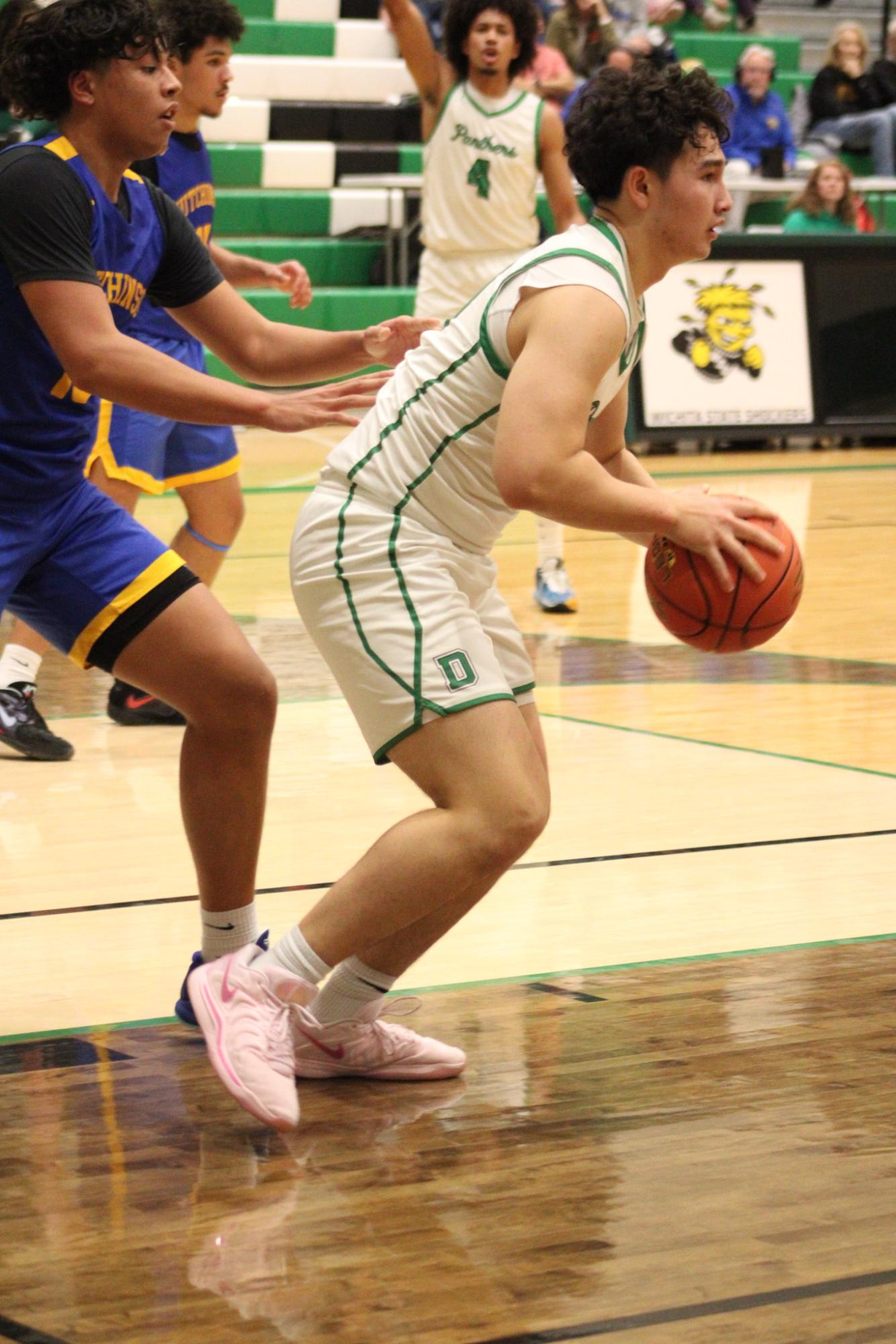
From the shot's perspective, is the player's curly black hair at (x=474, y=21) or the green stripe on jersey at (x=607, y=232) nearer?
the green stripe on jersey at (x=607, y=232)

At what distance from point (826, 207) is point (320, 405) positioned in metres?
10.8

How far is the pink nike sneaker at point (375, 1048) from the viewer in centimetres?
290

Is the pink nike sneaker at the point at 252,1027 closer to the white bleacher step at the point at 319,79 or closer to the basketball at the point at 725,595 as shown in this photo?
the basketball at the point at 725,595

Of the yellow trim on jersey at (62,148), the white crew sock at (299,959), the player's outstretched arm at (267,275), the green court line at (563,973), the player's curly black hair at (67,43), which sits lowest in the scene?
the green court line at (563,973)

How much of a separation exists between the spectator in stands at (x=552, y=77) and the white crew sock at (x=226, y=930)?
10417 millimetres

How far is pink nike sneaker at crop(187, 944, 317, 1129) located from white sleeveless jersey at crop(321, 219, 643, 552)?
2.24ft

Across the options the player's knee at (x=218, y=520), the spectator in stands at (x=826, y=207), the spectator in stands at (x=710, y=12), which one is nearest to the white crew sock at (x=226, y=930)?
the player's knee at (x=218, y=520)

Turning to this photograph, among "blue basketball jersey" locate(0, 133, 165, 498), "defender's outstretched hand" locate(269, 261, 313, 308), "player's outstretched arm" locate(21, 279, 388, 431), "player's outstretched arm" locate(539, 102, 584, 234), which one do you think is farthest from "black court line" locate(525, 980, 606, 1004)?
"player's outstretched arm" locate(539, 102, 584, 234)

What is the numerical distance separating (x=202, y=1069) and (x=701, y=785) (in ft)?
6.82

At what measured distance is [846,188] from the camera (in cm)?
1305

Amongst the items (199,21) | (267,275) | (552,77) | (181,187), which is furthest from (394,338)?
(552,77)

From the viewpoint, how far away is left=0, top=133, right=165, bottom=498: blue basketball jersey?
120 inches

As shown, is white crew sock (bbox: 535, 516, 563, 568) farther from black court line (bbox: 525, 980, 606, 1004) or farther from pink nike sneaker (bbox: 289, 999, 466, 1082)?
pink nike sneaker (bbox: 289, 999, 466, 1082)

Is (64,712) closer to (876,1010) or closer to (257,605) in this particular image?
(257,605)
